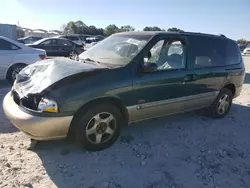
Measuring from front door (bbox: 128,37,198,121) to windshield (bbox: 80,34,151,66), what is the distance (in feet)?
0.72

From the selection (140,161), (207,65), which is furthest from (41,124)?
(207,65)

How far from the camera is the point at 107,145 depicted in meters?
3.43

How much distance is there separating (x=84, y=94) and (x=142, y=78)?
945mm

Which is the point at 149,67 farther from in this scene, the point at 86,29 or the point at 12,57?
the point at 86,29

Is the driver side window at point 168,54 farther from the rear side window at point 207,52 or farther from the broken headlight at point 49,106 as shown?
the broken headlight at point 49,106

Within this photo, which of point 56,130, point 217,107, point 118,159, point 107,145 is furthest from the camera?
point 217,107

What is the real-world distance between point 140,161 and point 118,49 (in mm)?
1842

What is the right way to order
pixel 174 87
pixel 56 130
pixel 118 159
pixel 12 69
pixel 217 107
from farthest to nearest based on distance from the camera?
pixel 12 69
pixel 217 107
pixel 174 87
pixel 118 159
pixel 56 130

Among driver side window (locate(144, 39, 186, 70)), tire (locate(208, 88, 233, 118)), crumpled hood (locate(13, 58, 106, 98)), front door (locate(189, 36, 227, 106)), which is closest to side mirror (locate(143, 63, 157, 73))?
driver side window (locate(144, 39, 186, 70))

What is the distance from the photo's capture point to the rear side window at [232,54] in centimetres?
490

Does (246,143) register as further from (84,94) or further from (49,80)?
(49,80)

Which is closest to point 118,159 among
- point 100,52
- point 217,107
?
point 100,52

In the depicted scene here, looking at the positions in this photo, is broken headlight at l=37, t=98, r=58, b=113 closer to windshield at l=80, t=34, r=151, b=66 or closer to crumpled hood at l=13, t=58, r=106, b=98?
crumpled hood at l=13, t=58, r=106, b=98

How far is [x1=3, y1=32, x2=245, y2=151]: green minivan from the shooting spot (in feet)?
9.48
